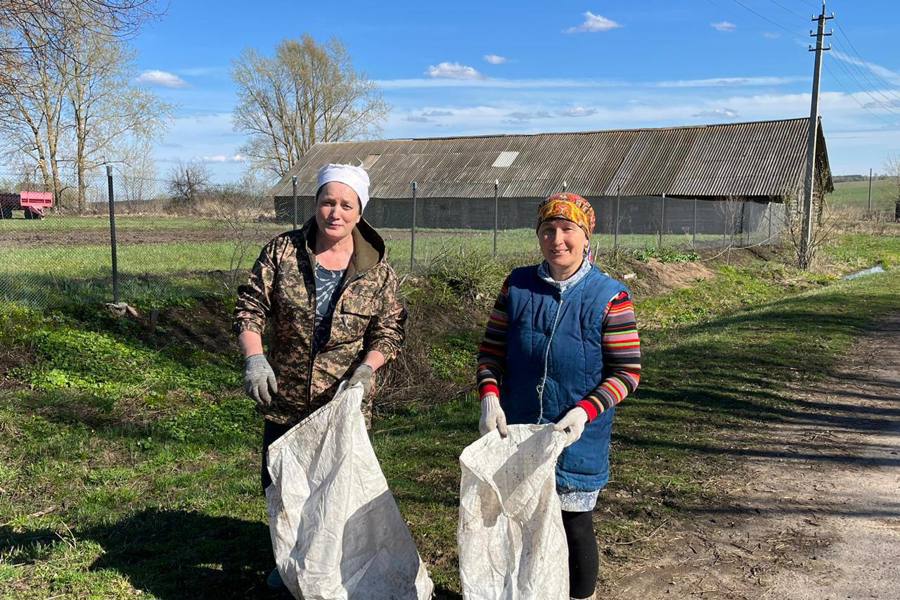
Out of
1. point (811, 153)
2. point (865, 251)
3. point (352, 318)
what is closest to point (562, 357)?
point (352, 318)

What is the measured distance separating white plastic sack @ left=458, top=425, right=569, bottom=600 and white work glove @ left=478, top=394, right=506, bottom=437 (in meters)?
0.02

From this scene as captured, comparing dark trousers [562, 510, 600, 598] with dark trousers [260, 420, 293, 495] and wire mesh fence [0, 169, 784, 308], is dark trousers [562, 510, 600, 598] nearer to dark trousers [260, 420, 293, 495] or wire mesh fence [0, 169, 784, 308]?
dark trousers [260, 420, 293, 495]

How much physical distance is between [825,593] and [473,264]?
952 centimetres

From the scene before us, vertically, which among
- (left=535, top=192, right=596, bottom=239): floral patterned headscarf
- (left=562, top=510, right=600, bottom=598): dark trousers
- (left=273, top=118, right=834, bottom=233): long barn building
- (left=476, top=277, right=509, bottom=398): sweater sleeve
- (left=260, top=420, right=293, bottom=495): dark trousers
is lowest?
(left=562, top=510, right=600, bottom=598): dark trousers

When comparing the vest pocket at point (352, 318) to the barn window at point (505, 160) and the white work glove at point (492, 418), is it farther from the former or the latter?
the barn window at point (505, 160)

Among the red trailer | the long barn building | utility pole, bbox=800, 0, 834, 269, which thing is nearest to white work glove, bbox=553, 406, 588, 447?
the red trailer

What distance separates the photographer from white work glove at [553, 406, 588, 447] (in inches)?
101

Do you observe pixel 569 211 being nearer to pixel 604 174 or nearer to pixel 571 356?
pixel 571 356

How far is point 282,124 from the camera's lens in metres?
50.0

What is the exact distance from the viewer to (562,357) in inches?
106

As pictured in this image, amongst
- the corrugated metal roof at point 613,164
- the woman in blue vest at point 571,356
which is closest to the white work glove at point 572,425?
the woman in blue vest at point 571,356

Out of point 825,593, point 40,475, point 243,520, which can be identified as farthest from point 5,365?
point 825,593

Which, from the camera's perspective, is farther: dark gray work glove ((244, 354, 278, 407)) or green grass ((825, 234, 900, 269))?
green grass ((825, 234, 900, 269))

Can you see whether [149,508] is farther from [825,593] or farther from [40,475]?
[825,593]
